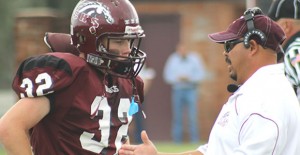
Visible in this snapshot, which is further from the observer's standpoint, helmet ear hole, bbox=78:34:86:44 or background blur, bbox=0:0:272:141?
background blur, bbox=0:0:272:141

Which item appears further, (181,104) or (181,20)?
(181,20)

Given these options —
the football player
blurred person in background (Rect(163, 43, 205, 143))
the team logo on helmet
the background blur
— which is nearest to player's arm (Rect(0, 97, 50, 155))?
the football player

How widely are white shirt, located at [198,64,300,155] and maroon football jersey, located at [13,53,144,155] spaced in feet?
1.93

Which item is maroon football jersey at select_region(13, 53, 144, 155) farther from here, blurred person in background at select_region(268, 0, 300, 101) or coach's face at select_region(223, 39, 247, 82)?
blurred person in background at select_region(268, 0, 300, 101)

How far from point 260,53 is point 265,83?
0.22m

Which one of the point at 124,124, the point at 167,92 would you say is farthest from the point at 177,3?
the point at 124,124

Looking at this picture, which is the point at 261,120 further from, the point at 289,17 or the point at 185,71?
the point at 185,71

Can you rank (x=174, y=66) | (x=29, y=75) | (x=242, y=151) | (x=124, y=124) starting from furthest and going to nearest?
(x=174, y=66) → (x=124, y=124) → (x=29, y=75) → (x=242, y=151)

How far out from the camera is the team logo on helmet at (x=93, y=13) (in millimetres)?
4999

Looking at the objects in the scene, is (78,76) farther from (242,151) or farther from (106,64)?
(242,151)

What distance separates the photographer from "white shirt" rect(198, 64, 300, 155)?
14.6ft

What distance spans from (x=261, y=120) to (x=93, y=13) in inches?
44.2

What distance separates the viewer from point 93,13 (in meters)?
5.02

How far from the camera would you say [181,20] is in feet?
66.6
